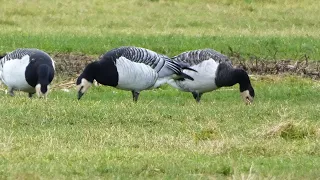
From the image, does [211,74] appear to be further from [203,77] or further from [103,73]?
[103,73]

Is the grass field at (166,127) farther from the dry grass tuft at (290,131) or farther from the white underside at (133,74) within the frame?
the white underside at (133,74)

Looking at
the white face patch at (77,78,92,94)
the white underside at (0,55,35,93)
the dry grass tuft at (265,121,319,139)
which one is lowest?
the white face patch at (77,78,92,94)

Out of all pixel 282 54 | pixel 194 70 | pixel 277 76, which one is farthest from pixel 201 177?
pixel 282 54

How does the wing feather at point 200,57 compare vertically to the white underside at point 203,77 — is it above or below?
above

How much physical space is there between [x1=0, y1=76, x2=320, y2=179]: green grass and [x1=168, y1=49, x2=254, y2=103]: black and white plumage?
2.34 metres

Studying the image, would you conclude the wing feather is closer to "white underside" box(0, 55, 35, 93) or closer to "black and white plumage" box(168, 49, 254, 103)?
"black and white plumage" box(168, 49, 254, 103)

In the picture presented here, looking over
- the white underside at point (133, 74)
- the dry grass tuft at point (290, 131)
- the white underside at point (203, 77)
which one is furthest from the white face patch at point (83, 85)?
the dry grass tuft at point (290, 131)

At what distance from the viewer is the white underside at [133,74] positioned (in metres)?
14.3

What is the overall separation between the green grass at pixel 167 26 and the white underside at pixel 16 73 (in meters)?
6.19

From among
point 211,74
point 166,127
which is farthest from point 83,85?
point 166,127

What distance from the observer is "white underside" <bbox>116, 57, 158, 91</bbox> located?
564 inches

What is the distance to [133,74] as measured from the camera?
47.2 feet

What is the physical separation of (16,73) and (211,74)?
3373 mm

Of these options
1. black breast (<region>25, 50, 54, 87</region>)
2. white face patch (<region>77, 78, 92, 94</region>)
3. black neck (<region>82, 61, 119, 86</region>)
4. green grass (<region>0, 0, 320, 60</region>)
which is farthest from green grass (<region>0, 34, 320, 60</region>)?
black breast (<region>25, 50, 54, 87</region>)
